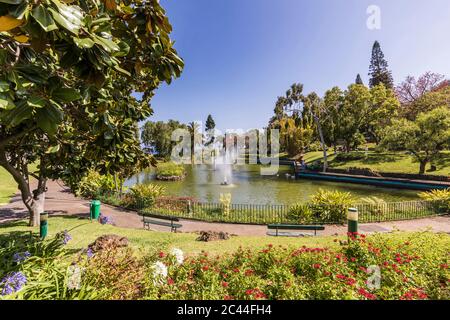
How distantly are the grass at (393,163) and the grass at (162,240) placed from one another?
27224 mm

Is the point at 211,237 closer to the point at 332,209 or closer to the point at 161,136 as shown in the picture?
the point at 332,209

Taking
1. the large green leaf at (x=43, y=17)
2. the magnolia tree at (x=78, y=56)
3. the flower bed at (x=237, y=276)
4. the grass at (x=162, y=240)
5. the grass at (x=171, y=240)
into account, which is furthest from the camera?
the grass at (x=162, y=240)

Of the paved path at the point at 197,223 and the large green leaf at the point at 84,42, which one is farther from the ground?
the large green leaf at the point at 84,42

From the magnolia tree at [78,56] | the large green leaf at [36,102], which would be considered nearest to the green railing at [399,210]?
the magnolia tree at [78,56]

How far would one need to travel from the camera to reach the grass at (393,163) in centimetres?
2753

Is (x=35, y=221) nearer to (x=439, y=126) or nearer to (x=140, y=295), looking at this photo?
(x=140, y=295)

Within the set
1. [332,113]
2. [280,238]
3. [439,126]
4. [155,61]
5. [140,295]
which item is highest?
[332,113]

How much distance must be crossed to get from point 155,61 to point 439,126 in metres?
31.7

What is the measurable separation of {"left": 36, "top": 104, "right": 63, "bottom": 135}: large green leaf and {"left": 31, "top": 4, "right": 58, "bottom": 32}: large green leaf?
0.56 metres

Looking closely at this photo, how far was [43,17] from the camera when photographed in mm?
1321

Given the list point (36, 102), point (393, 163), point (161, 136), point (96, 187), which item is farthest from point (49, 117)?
point (161, 136)

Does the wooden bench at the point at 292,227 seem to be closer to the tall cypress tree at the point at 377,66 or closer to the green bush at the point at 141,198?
the green bush at the point at 141,198
